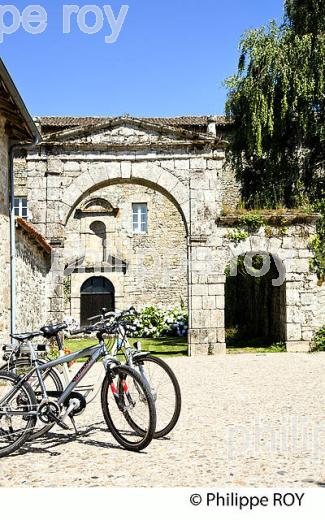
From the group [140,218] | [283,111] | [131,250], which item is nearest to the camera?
[283,111]

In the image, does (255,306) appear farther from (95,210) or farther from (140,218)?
(95,210)

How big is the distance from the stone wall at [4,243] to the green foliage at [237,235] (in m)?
6.86

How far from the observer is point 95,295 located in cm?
2536

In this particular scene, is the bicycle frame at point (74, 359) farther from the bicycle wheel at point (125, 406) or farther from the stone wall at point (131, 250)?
the stone wall at point (131, 250)

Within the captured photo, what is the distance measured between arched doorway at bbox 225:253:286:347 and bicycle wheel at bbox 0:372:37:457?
1114 centimetres

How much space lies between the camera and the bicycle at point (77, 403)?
4840 mm

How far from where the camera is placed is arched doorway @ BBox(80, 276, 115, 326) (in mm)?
25281

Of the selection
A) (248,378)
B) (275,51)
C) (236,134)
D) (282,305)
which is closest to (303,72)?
(275,51)

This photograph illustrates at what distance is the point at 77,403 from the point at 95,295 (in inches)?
805

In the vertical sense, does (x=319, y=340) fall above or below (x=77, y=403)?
below

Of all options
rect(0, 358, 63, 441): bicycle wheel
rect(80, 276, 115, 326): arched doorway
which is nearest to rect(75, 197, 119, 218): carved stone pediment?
rect(80, 276, 115, 326): arched doorway

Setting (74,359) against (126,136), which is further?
(126,136)

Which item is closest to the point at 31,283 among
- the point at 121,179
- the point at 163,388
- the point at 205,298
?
the point at 121,179

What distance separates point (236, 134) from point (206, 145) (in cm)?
393
